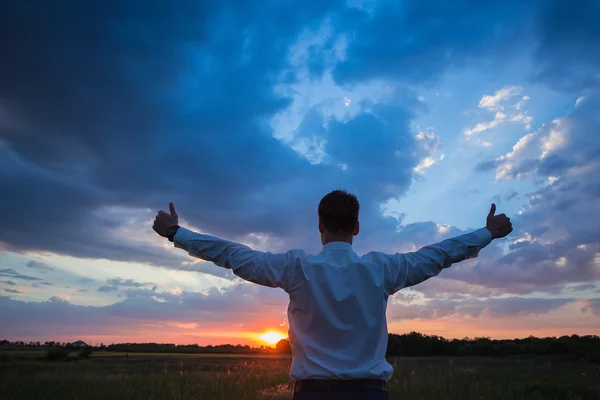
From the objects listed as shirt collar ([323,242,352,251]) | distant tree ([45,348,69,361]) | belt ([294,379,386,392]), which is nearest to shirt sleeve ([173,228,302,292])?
shirt collar ([323,242,352,251])

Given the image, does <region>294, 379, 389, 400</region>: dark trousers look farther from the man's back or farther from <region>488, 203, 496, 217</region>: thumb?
<region>488, 203, 496, 217</region>: thumb

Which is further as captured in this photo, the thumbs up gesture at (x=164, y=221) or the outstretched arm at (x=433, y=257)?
the thumbs up gesture at (x=164, y=221)

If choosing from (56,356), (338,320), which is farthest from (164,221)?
(56,356)

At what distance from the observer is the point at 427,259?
290 centimetres

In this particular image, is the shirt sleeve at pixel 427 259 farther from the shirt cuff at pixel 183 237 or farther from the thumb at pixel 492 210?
the shirt cuff at pixel 183 237

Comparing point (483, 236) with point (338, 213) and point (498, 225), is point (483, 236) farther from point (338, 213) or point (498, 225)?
point (338, 213)

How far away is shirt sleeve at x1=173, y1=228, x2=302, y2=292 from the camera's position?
2697 mm

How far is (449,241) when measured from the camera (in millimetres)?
3064

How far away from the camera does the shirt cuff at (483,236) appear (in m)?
3.15

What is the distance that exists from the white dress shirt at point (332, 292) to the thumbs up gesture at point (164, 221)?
266 mm

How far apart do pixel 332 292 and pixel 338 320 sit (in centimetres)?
17

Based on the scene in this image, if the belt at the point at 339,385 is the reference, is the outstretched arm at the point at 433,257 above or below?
above

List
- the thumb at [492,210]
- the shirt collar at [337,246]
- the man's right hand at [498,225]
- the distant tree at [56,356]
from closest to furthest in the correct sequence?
the shirt collar at [337,246], the man's right hand at [498,225], the thumb at [492,210], the distant tree at [56,356]

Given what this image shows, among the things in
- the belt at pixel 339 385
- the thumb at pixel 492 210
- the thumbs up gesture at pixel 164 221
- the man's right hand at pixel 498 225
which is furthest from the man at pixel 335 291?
the thumb at pixel 492 210
